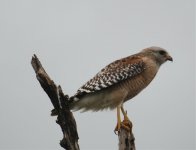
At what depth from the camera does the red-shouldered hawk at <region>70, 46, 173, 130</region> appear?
46.5 ft

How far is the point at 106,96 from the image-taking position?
47.7 feet

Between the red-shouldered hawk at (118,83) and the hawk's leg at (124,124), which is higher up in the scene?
the red-shouldered hawk at (118,83)

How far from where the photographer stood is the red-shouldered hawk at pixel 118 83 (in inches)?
558

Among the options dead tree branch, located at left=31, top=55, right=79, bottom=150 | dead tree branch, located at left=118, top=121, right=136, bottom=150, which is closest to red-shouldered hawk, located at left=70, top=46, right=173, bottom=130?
dead tree branch, located at left=118, top=121, right=136, bottom=150

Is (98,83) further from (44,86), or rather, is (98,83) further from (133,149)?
(44,86)

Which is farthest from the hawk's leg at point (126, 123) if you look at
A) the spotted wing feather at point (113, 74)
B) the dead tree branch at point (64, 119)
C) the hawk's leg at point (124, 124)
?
the dead tree branch at point (64, 119)

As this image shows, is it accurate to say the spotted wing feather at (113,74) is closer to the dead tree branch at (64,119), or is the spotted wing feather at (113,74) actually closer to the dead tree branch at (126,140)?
the dead tree branch at (126,140)

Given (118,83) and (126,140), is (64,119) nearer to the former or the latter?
(126,140)

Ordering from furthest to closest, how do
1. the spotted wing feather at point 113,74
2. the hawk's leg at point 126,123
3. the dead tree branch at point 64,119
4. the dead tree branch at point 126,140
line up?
the spotted wing feather at point 113,74 < the hawk's leg at point 126,123 < the dead tree branch at point 126,140 < the dead tree branch at point 64,119

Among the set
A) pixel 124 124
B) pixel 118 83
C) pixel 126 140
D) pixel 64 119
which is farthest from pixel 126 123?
pixel 64 119

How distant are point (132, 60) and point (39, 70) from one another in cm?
588

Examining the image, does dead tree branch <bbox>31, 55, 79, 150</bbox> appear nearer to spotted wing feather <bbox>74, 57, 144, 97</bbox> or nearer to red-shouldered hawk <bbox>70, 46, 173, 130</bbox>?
red-shouldered hawk <bbox>70, 46, 173, 130</bbox>

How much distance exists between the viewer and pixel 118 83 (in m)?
14.9

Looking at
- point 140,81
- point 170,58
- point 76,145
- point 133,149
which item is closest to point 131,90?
point 140,81
